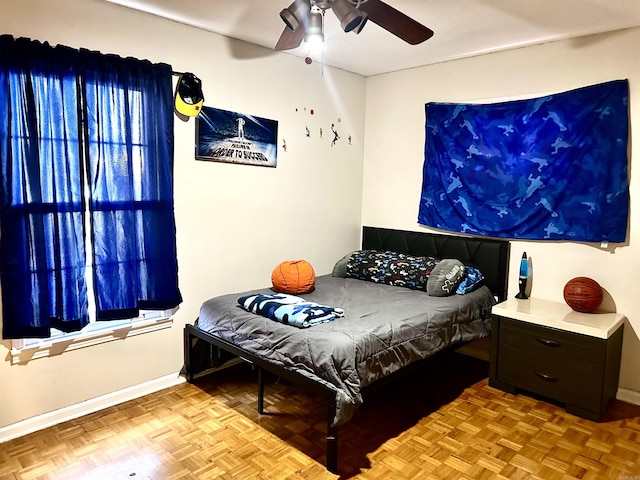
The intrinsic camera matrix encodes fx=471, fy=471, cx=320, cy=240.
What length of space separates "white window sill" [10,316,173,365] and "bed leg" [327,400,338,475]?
1412 mm

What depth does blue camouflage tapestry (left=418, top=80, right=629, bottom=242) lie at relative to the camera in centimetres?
308

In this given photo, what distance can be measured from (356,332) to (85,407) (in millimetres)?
1720

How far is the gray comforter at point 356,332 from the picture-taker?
7.83ft

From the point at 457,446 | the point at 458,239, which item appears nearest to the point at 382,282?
the point at 458,239

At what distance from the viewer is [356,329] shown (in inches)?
102

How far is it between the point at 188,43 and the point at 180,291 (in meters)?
1.65

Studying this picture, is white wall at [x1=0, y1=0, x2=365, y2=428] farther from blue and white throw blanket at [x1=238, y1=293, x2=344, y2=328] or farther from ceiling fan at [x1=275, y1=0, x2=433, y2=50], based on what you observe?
ceiling fan at [x1=275, y1=0, x2=433, y2=50]

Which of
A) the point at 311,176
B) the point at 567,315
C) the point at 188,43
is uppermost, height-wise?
the point at 188,43

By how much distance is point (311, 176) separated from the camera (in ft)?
13.2

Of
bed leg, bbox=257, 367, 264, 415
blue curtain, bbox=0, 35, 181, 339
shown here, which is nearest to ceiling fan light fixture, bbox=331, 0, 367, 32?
blue curtain, bbox=0, 35, 181, 339

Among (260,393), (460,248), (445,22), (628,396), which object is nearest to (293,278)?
(260,393)

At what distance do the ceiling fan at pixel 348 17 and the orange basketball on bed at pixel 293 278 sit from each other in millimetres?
1593

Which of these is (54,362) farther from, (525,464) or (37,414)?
(525,464)

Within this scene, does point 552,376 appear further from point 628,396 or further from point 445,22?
point 445,22
